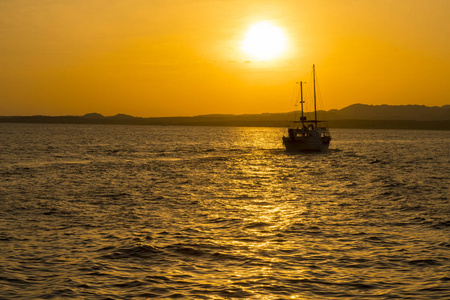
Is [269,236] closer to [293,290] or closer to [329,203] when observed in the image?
[293,290]

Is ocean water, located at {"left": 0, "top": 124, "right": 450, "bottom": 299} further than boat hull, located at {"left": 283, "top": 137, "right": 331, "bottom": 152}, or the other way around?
boat hull, located at {"left": 283, "top": 137, "right": 331, "bottom": 152}

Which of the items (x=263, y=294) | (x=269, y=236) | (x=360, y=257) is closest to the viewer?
(x=263, y=294)

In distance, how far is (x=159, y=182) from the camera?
40344mm

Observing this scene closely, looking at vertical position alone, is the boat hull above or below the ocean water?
above

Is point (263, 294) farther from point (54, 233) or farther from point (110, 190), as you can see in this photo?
point (110, 190)

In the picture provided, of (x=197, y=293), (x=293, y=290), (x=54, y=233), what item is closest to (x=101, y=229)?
(x=54, y=233)

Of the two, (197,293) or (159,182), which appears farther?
(159,182)

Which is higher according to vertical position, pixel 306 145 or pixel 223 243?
pixel 306 145

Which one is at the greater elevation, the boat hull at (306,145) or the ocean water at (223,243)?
the boat hull at (306,145)

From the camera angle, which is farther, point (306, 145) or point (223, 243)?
point (306, 145)

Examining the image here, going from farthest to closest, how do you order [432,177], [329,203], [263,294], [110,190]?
[432,177]
[110,190]
[329,203]
[263,294]

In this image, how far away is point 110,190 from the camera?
3447 centimetres

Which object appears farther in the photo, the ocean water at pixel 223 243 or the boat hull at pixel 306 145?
the boat hull at pixel 306 145

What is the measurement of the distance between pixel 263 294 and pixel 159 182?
28645mm
